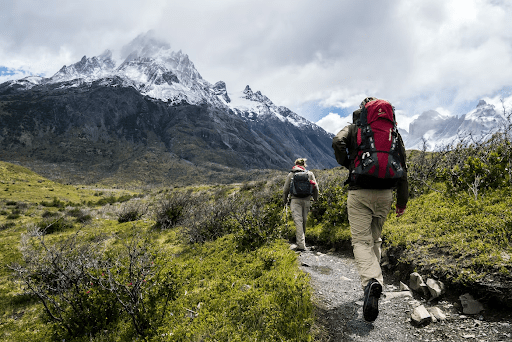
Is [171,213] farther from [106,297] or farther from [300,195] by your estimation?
[106,297]

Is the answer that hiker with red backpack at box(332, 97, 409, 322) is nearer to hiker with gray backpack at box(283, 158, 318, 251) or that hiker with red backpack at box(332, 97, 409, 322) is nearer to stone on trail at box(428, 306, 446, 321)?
stone on trail at box(428, 306, 446, 321)

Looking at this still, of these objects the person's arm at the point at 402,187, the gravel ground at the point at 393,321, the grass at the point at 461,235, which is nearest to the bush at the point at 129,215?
the gravel ground at the point at 393,321

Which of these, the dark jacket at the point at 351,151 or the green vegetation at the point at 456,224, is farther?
the dark jacket at the point at 351,151

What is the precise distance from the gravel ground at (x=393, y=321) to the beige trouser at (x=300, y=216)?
7.31ft

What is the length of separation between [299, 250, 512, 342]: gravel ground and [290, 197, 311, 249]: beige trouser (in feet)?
7.31

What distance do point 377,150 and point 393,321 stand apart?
7.08 ft

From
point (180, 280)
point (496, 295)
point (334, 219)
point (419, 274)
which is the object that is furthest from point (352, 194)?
point (334, 219)

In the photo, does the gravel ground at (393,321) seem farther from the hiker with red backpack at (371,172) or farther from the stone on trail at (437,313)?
the hiker with red backpack at (371,172)

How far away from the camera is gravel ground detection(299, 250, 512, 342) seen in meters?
2.69

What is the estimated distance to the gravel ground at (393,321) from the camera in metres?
2.69

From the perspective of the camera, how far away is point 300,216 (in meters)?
6.60

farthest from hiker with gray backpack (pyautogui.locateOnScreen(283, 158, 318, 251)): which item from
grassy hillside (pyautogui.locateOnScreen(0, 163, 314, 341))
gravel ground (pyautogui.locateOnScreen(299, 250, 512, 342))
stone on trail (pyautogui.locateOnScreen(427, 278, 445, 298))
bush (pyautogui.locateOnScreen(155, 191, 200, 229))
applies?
bush (pyautogui.locateOnScreen(155, 191, 200, 229))

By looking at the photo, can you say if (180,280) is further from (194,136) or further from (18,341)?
(194,136)

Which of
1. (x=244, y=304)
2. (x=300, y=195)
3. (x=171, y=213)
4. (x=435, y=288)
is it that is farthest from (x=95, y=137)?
(x=435, y=288)
